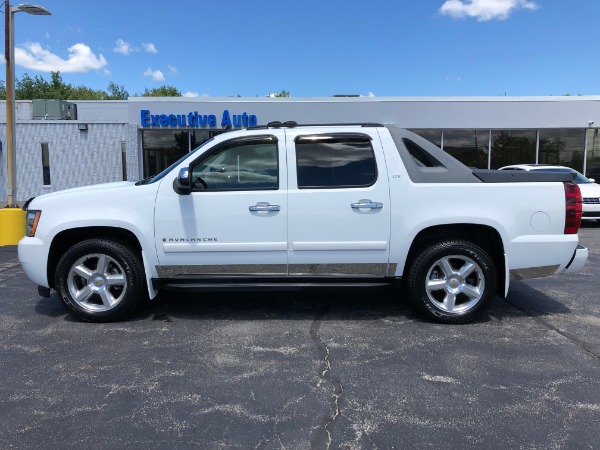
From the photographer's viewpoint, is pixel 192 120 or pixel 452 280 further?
pixel 192 120

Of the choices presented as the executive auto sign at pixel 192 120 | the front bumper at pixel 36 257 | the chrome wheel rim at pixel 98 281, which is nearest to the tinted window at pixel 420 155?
the chrome wheel rim at pixel 98 281

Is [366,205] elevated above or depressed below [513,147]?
below

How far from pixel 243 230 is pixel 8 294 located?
3476 mm

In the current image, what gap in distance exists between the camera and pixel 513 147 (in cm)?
1891

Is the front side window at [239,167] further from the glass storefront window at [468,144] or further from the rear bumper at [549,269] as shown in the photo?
the glass storefront window at [468,144]

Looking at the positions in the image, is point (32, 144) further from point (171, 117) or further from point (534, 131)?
point (534, 131)

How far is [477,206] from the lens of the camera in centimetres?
455

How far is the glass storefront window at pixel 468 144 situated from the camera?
61.5ft

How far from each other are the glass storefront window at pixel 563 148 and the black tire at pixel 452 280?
16.5 m

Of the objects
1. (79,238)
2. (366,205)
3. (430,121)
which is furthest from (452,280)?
(430,121)

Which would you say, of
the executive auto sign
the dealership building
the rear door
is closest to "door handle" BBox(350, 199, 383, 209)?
the rear door

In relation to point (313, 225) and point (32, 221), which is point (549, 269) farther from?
point (32, 221)

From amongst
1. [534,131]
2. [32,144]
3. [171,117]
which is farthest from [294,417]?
[32,144]

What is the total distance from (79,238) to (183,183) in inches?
52.2
